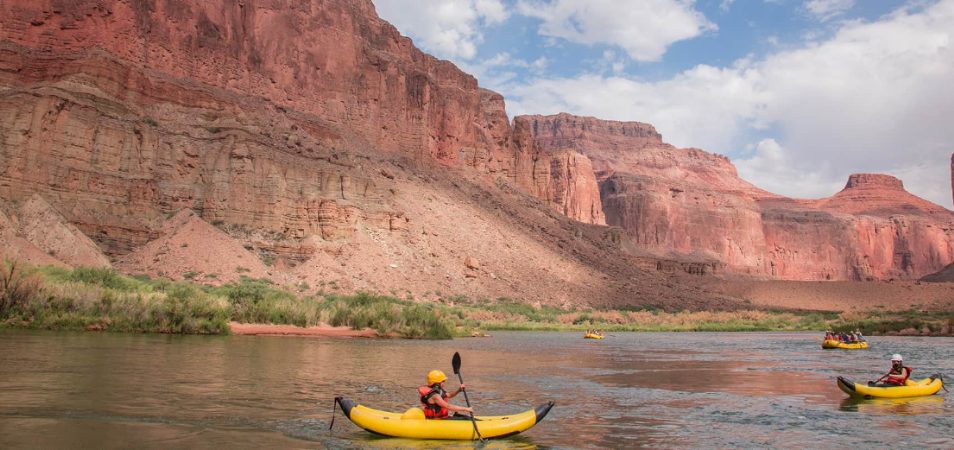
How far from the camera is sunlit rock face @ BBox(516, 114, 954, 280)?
136 meters

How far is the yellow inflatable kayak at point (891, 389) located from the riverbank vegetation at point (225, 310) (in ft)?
73.3

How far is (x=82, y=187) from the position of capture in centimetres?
4506

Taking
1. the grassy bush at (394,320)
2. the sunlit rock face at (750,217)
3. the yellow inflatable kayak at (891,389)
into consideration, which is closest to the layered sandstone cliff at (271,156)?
the grassy bush at (394,320)

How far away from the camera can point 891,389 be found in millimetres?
16203

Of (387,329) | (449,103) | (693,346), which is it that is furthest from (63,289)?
(449,103)

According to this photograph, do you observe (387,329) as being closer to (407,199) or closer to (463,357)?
(463,357)

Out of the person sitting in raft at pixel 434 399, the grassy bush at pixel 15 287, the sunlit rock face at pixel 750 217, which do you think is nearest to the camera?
the person sitting in raft at pixel 434 399

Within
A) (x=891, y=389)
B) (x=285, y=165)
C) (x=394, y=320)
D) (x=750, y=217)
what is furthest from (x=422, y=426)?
(x=750, y=217)

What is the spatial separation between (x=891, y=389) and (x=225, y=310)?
24402 millimetres

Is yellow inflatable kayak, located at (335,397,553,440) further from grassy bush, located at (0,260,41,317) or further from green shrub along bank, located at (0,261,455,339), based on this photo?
grassy bush, located at (0,260,41,317)

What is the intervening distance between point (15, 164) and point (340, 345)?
83.5 ft

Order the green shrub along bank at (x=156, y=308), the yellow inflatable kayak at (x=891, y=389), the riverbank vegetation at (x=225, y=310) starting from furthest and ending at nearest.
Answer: the riverbank vegetation at (x=225, y=310)
the green shrub along bank at (x=156, y=308)
the yellow inflatable kayak at (x=891, y=389)

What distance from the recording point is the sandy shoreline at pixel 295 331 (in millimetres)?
32312

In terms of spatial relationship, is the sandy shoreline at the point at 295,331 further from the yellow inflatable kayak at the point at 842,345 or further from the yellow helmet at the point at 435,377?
the yellow helmet at the point at 435,377
